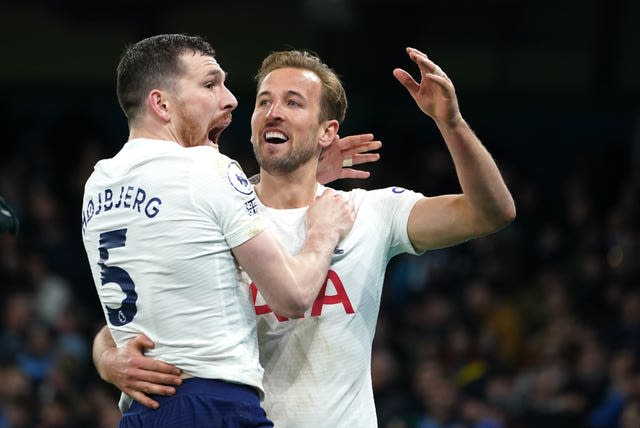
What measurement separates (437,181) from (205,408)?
10245mm

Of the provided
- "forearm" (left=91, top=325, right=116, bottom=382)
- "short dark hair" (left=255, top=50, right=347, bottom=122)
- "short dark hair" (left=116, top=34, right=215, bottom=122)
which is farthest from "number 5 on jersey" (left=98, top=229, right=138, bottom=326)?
"short dark hair" (left=255, top=50, right=347, bottom=122)

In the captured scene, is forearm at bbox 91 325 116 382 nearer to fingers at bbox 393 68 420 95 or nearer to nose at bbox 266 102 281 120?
nose at bbox 266 102 281 120

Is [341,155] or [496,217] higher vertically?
[341,155]

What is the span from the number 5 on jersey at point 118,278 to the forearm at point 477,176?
136cm

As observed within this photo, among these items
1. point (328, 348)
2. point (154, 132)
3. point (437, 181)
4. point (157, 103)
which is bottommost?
point (437, 181)

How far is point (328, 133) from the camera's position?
16.9ft

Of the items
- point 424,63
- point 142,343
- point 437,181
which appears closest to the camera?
point 142,343

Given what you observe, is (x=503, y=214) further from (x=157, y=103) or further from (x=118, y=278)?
(x=118, y=278)

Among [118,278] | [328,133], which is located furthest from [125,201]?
[328,133]

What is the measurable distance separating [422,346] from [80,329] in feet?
12.1

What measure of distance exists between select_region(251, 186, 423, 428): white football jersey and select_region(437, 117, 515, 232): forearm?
39 cm

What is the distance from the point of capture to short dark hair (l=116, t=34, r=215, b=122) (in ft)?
13.9

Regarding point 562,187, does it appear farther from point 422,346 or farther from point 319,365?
point 319,365

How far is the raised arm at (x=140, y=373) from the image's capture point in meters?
3.95
